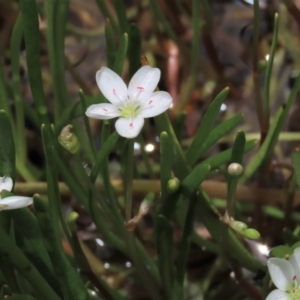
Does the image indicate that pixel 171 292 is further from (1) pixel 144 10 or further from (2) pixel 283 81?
(1) pixel 144 10

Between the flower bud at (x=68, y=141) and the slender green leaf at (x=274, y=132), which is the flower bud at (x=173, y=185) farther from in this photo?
the slender green leaf at (x=274, y=132)

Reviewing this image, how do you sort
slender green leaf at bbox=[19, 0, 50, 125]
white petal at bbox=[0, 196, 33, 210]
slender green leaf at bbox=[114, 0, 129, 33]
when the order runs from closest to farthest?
white petal at bbox=[0, 196, 33, 210] → slender green leaf at bbox=[19, 0, 50, 125] → slender green leaf at bbox=[114, 0, 129, 33]

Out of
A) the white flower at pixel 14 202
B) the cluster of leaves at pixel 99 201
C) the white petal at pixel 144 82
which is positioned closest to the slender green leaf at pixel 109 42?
the cluster of leaves at pixel 99 201

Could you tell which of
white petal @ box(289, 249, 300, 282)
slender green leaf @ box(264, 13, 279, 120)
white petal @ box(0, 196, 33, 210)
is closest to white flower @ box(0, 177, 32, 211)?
white petal @ box(0, 196, 33, 210)

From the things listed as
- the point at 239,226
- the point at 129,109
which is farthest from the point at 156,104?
the point at 239,226

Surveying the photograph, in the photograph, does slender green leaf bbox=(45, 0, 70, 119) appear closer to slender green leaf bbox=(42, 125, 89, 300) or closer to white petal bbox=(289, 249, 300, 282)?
slender green leaf bbox=(42, 125, 89, 300)

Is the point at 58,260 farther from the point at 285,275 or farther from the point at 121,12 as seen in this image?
the point at 121,12
